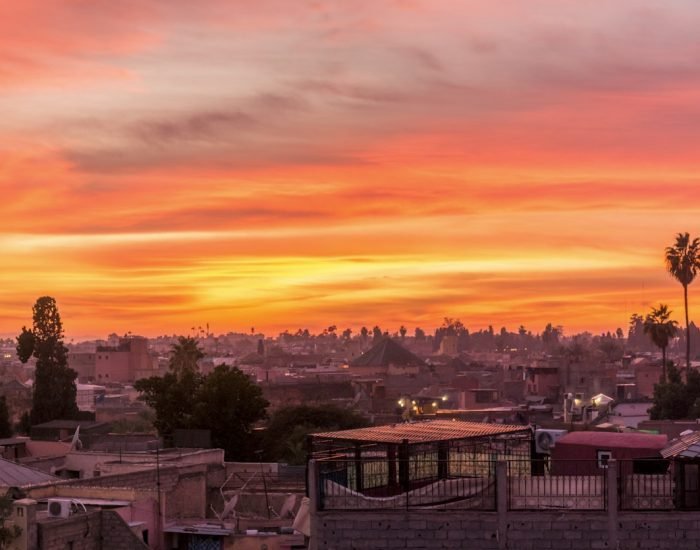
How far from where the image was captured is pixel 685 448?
19109 millimetres

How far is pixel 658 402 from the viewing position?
73.4m

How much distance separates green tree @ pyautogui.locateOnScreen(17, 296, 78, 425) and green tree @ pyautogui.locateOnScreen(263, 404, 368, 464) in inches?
499

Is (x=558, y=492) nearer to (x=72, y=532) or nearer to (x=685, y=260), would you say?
(x=72, y=532)

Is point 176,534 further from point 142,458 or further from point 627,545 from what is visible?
point 627,545

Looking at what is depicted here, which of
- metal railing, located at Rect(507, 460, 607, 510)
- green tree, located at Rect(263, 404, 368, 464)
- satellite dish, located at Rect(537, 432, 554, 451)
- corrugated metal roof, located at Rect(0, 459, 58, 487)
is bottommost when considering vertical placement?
green tree, located at Rect(263, 404, 368, 464)

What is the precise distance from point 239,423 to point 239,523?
28658 mm

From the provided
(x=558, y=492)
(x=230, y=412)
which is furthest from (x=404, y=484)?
(x=230, y=412)

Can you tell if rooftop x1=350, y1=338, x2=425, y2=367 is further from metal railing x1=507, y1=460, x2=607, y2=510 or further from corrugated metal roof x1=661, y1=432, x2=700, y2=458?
metal railing x1=507, y1=460, x2=607, y2=510

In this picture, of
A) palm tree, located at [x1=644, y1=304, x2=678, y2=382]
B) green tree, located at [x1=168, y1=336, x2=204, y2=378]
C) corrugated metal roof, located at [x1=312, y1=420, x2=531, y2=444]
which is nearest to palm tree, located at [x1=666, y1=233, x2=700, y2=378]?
palm tree, located at [x1=644, y1=304, x2=678, y2=382]

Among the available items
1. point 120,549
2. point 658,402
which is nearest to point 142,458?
point 120,549

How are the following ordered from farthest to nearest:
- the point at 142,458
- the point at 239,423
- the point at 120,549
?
the point at 239,423 → the point at 142,458 → the point at 120,549

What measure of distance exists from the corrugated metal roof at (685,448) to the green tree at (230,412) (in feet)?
127

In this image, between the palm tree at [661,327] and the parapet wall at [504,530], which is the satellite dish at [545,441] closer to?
the parapet wall at [504,530]

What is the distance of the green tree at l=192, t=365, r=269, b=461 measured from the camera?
190 feet
